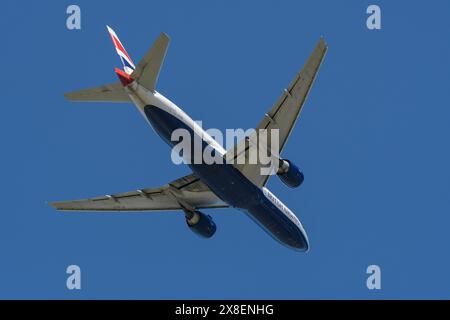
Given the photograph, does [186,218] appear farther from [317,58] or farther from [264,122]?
[317,58]

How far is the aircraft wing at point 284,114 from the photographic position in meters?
37.2

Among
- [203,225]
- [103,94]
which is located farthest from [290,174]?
[103,94]

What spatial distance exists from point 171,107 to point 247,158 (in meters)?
4.60

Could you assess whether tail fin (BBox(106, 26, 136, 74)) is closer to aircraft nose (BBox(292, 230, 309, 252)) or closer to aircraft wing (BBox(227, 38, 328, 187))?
aircraft wing (BBox(227, 38, 328, 187))

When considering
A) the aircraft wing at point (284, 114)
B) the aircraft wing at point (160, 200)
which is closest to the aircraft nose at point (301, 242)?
the aircraft wing at point (160, 200)

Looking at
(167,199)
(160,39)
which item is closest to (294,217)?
(167,199)

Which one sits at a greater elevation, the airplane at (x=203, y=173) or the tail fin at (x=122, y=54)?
the tail fin at (x=122, y=54)

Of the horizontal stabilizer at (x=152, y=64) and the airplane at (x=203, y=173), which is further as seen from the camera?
the airplane at (x=203, y=173)

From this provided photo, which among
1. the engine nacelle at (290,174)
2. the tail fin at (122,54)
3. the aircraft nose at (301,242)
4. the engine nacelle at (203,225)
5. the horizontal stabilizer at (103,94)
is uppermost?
→ the tail fin at (122,54)

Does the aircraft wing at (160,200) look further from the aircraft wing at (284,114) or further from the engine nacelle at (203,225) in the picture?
the aircraft wing at (284,114)

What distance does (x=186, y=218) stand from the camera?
45.7 m

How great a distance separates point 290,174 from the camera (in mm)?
41531

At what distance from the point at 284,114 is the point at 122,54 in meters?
9.02

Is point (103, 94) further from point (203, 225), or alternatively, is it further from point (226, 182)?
point (203, 225)
